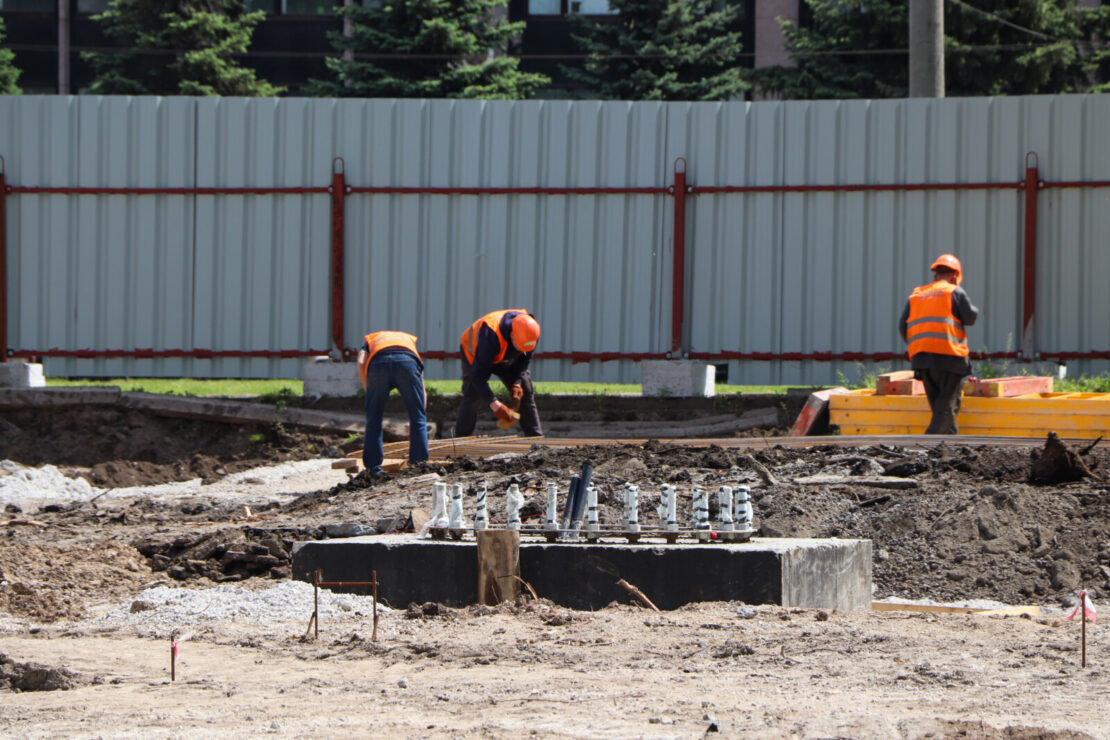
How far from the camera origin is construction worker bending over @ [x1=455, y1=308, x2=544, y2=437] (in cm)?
1222

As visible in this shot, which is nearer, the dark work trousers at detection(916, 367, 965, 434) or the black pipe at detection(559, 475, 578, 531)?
the black pipe at detection(559, 475, 578, 531)

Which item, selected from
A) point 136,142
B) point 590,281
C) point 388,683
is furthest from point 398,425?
point 388,683

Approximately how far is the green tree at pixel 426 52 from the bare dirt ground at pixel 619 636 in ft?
51.5

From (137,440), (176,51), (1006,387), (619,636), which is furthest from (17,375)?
(176,51)

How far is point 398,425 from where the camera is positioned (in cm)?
1449

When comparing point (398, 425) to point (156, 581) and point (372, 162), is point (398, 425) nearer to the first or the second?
point (372, 162)

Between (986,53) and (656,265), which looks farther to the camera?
(986,53)

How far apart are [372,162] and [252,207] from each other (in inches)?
55.9

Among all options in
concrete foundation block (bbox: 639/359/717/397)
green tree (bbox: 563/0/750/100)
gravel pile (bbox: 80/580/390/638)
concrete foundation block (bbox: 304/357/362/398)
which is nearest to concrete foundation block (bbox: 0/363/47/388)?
concrete foundation block (bbox: 304/357/362/398)

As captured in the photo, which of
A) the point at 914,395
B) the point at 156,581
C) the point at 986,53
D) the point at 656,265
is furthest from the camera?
the point at 986,53

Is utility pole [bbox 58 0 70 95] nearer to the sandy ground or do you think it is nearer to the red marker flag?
the sandy ground

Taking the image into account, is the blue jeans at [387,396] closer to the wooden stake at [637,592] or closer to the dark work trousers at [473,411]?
the dark work trousers at [473,411]

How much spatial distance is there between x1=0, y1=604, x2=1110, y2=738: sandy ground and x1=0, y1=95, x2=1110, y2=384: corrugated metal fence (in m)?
9.00

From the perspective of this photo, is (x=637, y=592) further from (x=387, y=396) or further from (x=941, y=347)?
(x=941, y=347)
